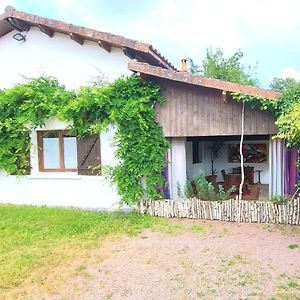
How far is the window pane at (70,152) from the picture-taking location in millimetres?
12234

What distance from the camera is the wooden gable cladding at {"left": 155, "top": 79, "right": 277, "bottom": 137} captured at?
10.0 metres

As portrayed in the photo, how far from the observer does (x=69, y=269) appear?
7129 mm

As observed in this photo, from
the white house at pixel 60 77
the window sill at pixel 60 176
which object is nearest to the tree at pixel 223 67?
the white house at pixel 60 77

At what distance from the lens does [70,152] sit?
1233cm

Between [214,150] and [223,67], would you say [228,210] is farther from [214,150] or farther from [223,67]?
[223,67]

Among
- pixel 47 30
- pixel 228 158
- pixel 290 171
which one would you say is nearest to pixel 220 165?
pixel 228 158

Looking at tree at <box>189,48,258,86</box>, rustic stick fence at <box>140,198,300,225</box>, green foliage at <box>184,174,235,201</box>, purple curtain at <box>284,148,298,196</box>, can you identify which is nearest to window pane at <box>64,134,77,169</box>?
rustic stick fence at <box>140,198,300,225</box>

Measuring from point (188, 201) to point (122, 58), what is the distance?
16.1 ft

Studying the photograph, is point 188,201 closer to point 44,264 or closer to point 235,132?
point 235,132

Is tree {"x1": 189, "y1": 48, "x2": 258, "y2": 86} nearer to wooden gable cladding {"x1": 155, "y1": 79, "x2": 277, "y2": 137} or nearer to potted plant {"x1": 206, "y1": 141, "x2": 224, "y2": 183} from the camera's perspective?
potted plant {"x1": 206, "y1": 141, "x2": 224, "y2": 183}

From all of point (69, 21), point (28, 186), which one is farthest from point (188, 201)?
point (69, 21)

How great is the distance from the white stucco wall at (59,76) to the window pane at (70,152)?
0.35 metres

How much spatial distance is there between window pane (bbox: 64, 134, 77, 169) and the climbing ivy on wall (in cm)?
68

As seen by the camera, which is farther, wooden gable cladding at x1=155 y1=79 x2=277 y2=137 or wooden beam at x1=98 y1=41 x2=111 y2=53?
wooden beam at x1=98 y1=41 x2=111 y2=53
